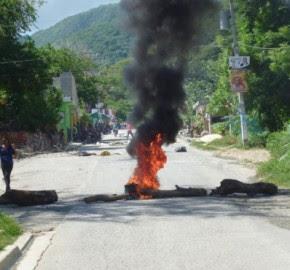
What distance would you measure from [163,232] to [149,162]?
694 centimetres

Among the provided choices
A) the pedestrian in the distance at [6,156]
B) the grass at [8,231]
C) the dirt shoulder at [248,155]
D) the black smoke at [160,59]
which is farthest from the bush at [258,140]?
the grass at [8,231]

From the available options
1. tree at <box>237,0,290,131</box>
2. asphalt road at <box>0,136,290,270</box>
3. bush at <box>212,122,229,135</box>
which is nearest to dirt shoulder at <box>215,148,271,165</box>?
tree at <box>237,0,290,131</box>

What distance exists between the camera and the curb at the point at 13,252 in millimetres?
8948

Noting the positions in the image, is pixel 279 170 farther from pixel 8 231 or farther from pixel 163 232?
pixel 8 231

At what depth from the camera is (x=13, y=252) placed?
31.6 feet

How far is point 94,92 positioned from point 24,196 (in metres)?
99.3

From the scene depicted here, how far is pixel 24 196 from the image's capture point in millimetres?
16719

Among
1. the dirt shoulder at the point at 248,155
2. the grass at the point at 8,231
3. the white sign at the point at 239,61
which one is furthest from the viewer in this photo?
the white sign at the point at 239,61

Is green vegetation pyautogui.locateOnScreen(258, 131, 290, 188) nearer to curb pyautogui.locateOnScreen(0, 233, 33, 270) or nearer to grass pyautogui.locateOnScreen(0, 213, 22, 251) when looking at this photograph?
grass pyautogui.locateOnScreen(0, 213, 22, 251)

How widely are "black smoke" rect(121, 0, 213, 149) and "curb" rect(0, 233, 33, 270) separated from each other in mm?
7650

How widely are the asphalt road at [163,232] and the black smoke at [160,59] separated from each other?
2.18m

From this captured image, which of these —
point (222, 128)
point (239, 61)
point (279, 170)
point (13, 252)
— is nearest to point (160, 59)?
point (279, 170)

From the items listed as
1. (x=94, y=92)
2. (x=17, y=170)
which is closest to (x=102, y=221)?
(x=17, y=170)

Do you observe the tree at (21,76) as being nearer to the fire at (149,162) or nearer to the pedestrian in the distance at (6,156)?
the pedestrian in the distance at (6,156)
